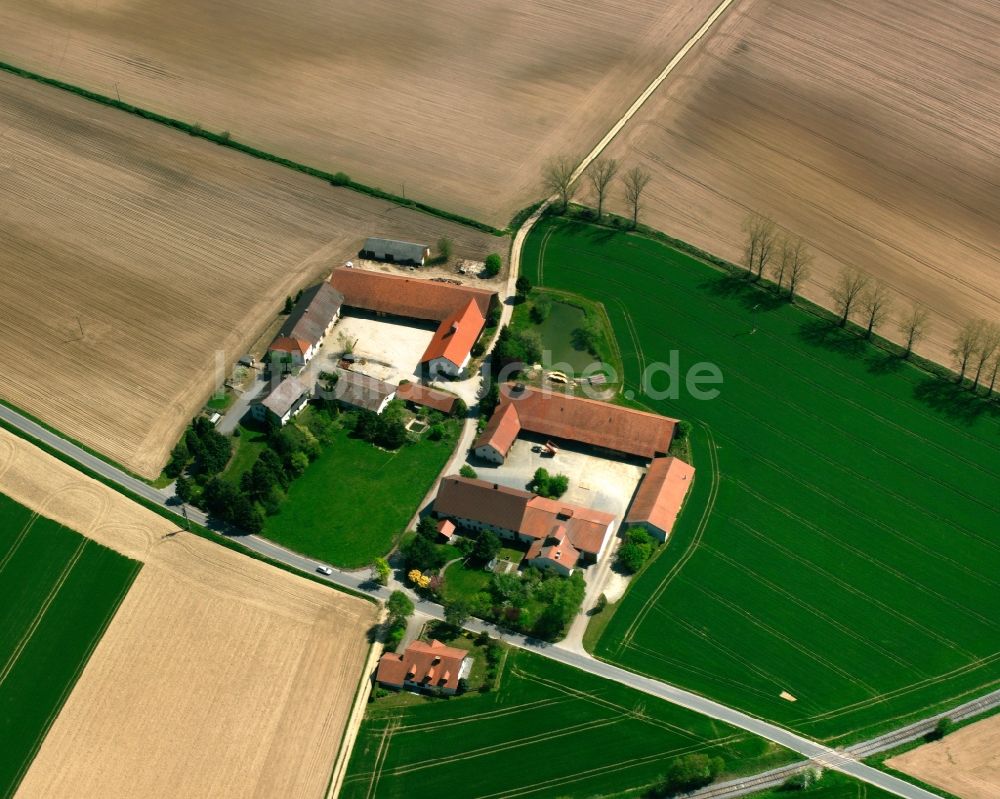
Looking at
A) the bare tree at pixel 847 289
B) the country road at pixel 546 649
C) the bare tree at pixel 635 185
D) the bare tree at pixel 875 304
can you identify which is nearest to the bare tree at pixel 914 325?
the bare tree at pixel 875 304

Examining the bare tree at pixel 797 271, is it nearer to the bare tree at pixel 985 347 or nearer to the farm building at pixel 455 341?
the bare tree at pixel 985 347

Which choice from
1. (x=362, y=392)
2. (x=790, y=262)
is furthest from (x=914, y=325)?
(x=362, y=392)

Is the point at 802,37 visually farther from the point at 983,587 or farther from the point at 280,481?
the point at 280,481

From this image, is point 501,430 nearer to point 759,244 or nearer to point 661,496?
point 661,496

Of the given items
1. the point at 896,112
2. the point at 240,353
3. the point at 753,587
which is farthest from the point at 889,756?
the point at 896,112

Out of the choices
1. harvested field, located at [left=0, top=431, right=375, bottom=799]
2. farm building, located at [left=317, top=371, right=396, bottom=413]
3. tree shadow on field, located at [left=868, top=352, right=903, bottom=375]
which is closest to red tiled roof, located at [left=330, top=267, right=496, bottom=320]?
farm building, located at [left=317, top=371, right=396, bottom=413]

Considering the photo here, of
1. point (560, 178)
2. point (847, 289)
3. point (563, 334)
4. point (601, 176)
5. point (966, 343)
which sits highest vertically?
point (601, 176)

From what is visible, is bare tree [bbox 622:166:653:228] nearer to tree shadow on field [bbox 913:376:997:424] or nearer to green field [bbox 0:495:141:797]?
tree shadow on field [bbox 913:376:997:424]

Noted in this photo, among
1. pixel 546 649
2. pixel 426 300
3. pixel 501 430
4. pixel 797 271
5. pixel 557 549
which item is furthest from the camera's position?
pixel 797 271
